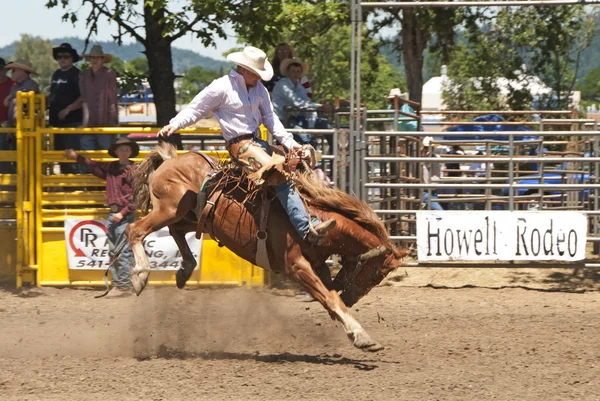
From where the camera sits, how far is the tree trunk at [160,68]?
458 inches

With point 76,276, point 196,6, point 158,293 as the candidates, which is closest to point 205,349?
point 158,293

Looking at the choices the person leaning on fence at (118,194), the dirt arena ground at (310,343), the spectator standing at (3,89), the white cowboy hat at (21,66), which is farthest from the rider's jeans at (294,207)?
the spectator standing at (3,89)

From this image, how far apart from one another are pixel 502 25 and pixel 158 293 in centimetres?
1462

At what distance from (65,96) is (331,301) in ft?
16.8

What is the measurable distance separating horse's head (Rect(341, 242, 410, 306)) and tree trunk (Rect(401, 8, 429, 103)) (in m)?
8.71

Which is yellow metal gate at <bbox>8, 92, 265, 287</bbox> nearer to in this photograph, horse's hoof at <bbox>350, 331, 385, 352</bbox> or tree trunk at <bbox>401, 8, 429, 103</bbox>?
horse's hoof at <bbox>350, 331, 385, 352</bbox>

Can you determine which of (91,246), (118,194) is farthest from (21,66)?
(91,246)

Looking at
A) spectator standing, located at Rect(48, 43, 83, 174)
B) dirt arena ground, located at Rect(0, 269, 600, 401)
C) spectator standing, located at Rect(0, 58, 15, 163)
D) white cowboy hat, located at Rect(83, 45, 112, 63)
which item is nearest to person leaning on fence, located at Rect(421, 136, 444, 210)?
dirt arena ground, located at Rect(0, 269, 600, 401)

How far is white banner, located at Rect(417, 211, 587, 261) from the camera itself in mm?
10094

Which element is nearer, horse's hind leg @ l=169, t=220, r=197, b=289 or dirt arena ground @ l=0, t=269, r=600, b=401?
dirt arena ground @ l=0, t=269, r=600, b=401

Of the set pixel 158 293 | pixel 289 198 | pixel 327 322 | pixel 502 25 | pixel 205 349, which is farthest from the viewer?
pixel 502 25

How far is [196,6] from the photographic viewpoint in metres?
10.0

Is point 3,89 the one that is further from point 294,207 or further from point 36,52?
point 36,52

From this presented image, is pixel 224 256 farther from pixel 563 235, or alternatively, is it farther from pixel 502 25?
pixel 502 25
